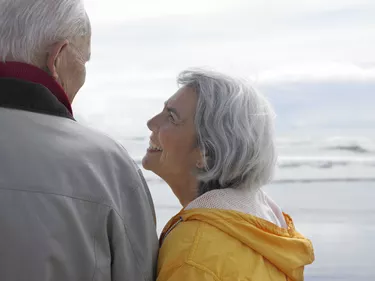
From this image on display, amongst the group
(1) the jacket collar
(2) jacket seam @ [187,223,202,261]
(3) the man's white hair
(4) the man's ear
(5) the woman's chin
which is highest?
(3) the man's white hair

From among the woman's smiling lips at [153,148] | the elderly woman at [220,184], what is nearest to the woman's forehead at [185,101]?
the elderly woman at [220,184]

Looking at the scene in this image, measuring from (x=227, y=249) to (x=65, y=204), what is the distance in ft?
1.30

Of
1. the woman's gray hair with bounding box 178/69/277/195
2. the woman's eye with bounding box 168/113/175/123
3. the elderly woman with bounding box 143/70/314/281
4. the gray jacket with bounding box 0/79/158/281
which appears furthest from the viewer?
the woman's eye with bounding box 168/113/175/123

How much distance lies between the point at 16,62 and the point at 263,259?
2.30 feet

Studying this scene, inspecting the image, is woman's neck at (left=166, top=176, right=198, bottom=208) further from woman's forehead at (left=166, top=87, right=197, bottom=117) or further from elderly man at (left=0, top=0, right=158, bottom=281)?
elderly man at (left=0, top=0, right=158, bottom=281)

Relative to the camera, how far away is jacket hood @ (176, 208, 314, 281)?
5.61 ft

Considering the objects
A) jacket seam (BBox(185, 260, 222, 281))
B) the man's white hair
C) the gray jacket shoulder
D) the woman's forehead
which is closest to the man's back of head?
the man's white hair

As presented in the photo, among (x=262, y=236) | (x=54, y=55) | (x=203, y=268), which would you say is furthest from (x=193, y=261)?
(x=54, y=55)

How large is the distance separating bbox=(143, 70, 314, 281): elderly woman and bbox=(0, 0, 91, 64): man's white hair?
454 mm

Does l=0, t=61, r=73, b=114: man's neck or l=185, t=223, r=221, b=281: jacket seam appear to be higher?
l=0, t=61, r=73, b=114: man's neck

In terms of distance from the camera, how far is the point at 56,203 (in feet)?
4.85

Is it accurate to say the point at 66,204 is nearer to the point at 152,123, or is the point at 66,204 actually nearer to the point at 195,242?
the point at 195,242

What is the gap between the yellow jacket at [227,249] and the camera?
5.40 feet

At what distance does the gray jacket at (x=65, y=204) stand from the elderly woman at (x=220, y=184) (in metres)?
0.14
